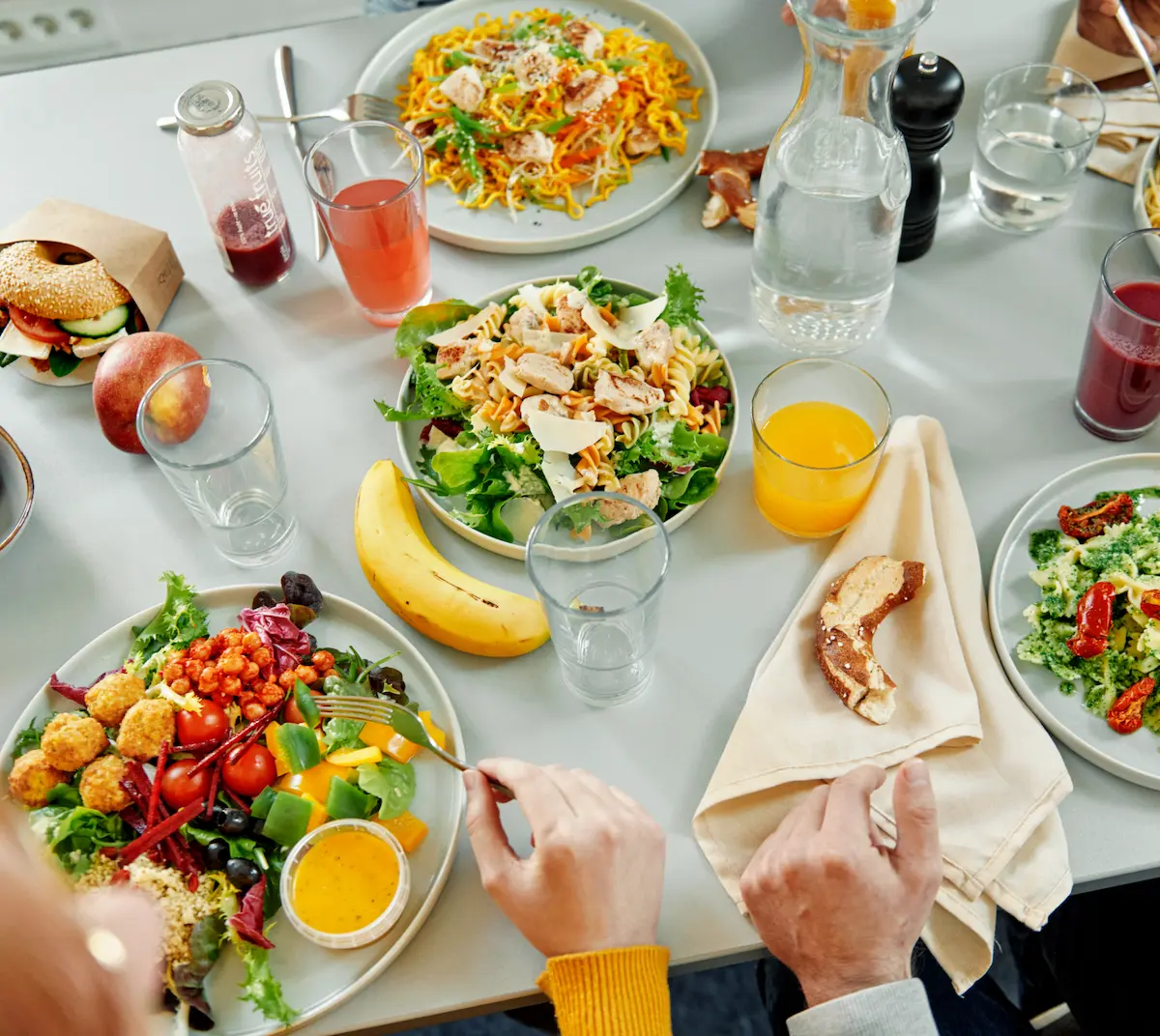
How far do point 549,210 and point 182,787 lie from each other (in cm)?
102

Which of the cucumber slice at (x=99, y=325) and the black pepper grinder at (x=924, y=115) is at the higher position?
the black pepper grinder at (x=924, y=115)

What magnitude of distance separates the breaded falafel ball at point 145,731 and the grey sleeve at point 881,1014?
2.46 feet

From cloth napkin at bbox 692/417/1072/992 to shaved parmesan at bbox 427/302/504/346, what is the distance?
1.86 ft

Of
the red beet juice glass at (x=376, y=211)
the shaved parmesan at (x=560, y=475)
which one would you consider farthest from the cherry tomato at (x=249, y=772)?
the red beet juice glass at (x=376, y=211)

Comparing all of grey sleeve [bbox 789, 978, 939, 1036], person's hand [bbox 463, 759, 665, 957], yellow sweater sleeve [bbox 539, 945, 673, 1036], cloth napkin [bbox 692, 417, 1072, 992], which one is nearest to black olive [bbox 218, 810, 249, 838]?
person's hand [bbox 463, 759, 665, 957]

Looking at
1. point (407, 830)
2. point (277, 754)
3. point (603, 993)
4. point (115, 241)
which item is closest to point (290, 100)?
point (115, 241)

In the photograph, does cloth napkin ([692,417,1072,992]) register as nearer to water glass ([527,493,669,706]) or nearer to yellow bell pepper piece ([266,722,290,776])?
water glass ([527,493,669,706])

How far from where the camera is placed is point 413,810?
1.22m

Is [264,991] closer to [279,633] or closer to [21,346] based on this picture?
[279,633]

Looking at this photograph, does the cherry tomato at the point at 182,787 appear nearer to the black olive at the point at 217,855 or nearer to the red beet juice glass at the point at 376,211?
the black olive at the point at 217,855

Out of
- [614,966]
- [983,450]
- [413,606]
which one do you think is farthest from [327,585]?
[983,450]

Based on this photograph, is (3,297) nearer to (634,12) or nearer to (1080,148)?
(634,12)

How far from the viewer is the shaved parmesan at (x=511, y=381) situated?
1442 mm

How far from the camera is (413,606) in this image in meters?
1.34
